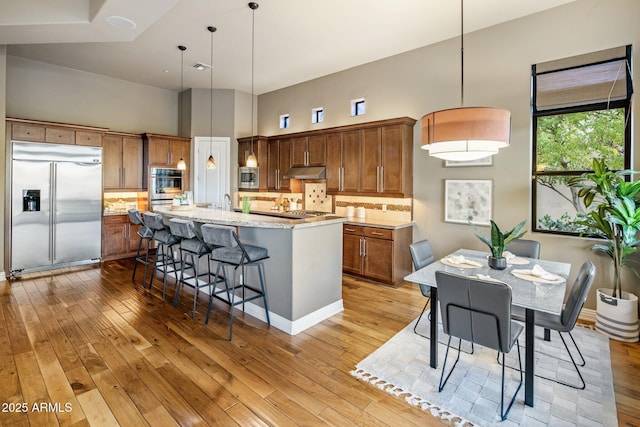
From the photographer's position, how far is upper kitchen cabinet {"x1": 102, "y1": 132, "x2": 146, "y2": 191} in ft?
20.2

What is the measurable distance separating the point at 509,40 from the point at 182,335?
205 inches

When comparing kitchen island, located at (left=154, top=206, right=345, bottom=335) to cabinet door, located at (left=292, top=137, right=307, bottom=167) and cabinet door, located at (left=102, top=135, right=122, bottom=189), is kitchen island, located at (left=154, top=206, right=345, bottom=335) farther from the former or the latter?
cabinet door, located at (left=102, top=135, right=122, bottom=189)

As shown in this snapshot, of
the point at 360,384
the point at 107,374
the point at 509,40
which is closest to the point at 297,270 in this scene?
the point at 360,384

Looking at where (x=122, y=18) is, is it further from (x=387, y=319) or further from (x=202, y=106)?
(x=387, y=319)

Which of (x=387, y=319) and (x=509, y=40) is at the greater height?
(x=509, y=40)

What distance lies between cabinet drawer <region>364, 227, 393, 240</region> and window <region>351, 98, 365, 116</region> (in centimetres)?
219

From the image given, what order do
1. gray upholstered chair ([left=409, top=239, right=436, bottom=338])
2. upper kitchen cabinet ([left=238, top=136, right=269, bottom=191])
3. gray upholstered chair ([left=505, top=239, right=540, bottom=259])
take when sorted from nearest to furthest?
gray upholstered chair ([left=409, top=239, right=436, bottom=338]) < gray upholstered chair ([left=505, top=239, right=540, bottom=259]) < upper kitchen cabinet ([left=238, top=136, right=269, bottom=191])

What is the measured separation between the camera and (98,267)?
5.78 m

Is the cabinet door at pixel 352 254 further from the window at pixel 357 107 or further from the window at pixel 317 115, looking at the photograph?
the window at pixel 317 115

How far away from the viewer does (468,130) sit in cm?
225

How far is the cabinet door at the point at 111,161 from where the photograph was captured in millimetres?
6129

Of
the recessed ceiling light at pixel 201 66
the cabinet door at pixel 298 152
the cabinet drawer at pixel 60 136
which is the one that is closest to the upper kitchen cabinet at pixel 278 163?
the cabinet door at pixel 298 152

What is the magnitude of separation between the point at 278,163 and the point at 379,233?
2960 mm

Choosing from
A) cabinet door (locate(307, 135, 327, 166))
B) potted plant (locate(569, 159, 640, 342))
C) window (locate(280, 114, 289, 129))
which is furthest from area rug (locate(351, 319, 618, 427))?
window (locate(280, 114, 289, 129))
